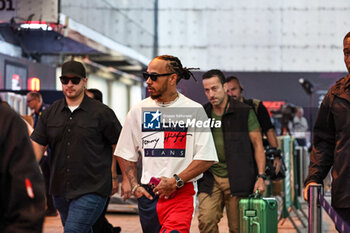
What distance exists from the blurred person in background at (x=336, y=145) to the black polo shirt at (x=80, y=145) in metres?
1.79

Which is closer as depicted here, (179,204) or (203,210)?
(179,204)

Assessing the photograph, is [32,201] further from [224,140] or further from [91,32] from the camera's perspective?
[91,32]

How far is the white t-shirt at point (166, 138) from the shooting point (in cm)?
535

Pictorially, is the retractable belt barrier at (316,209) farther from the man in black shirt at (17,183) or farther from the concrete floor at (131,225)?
the concrete floor at (131,225)

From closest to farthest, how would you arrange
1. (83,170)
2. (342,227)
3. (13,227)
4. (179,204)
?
(13,227) → (342,227) → (179,204) → (83,170)

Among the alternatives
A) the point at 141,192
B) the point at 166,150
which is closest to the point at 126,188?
the point at 141,192

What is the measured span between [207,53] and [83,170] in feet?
12.5

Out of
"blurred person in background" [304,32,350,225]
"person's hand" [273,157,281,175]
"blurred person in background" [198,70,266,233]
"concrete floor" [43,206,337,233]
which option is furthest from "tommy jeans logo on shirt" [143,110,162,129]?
"concrete floor" [43,206,337,233]

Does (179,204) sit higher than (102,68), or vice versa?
(102,68)

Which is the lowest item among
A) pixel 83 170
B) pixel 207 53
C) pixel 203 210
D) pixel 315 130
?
pixel 203 210

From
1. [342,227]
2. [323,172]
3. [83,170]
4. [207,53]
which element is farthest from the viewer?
[207,53]

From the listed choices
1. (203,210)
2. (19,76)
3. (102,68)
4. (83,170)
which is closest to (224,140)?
(203,210)

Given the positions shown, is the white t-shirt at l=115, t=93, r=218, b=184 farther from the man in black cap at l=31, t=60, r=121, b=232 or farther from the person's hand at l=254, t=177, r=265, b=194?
the person's hand at l=254, t=177, r=265, b=194

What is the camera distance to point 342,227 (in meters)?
4.45
